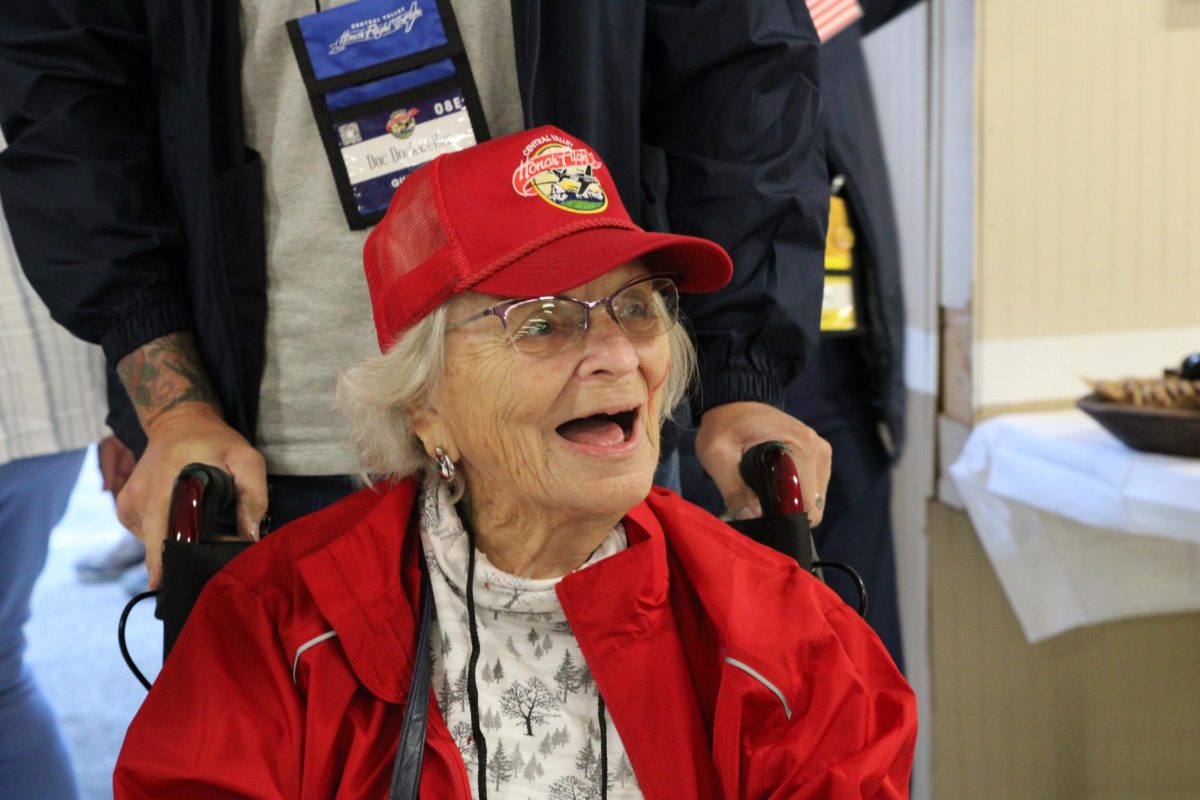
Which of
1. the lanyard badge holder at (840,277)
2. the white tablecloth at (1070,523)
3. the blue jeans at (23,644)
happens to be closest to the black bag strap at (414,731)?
the blue jeans at (23,644)

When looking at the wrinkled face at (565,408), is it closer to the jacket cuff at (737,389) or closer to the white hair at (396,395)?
the white hair at (396,395)

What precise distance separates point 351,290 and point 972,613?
77.6 inches

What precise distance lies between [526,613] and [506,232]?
39 cm

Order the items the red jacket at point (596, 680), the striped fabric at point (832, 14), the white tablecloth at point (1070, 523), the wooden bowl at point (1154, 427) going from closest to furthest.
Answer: the red jacket at point (596, 680) < the wooden bowl at point (1154, 427) < the white tablecloth at point (1070, 523) < the striped fabric at point (832, 14)

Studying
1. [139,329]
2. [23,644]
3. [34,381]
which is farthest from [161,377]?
[23,644]

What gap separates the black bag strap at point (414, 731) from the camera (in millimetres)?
1173

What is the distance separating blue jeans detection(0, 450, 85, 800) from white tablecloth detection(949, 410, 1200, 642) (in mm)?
1870

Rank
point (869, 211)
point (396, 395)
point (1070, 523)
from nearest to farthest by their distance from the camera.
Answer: point (396, 395) < point (1070, 523) < point (869, 211)

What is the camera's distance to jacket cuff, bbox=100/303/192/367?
1.58m

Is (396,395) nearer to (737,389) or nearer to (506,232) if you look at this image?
(506,232)

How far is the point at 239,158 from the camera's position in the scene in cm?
157

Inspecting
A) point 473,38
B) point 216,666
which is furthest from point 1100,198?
point 216,666

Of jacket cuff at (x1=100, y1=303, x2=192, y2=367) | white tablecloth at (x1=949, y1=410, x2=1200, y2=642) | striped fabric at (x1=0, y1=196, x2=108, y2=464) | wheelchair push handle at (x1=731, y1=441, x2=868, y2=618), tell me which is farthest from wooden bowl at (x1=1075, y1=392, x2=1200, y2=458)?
striped fabric at (x1=0, y1=196, x2=108, y2=464)

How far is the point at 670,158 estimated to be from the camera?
5.63ft
